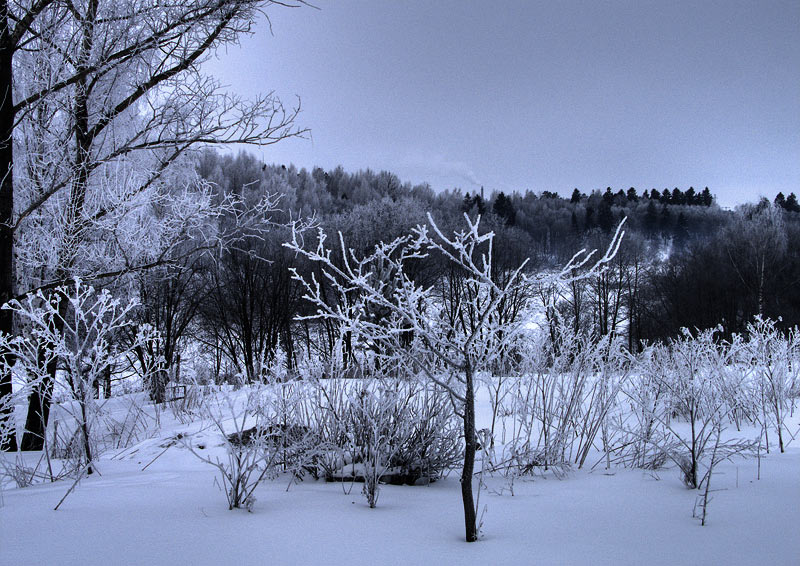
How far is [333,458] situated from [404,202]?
97.4 feet

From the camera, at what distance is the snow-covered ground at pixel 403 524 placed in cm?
195

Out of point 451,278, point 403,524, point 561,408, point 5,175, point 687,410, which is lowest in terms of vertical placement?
point 687,410

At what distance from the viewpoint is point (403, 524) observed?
235 cm

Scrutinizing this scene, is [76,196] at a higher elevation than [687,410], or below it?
higher

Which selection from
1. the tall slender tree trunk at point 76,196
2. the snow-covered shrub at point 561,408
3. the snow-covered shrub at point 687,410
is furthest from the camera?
the tall slender tree trunk at point 76,196

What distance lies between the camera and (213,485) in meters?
3.17

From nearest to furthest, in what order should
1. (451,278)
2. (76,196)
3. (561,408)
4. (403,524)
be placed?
(403,524), (561,408), (76,196), (451,278)

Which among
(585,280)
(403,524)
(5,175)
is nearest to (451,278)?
(585,280)

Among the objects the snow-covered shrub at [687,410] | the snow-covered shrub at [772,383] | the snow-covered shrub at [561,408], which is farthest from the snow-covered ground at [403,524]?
the snow-covered shrub at [772,383]

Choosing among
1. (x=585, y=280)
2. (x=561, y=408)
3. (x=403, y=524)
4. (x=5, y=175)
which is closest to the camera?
(x=403, y=524)

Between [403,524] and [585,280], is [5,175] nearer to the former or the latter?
[403,524]

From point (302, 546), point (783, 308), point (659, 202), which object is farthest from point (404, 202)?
point (659, 202)

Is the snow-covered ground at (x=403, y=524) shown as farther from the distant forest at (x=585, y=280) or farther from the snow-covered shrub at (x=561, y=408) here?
the distant forest at (x=585, y=280)

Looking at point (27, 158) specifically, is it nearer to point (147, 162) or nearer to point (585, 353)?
point (147, 162)
